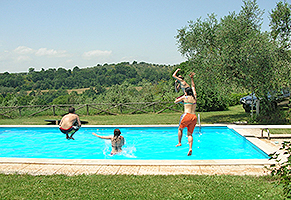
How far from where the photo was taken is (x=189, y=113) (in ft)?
26.1

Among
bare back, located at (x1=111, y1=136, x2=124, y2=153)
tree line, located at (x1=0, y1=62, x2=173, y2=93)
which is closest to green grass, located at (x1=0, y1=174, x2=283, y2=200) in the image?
bare back, located at (x1=111, y1=136, x2=124, y2=153)

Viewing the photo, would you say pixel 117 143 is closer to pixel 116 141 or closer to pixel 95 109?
pixel 116 141

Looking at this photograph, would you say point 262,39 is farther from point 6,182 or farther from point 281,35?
point 6,182

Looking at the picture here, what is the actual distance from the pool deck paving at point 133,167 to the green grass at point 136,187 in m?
0.37

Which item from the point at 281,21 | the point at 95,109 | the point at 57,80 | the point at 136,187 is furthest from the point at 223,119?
the point at 57,80

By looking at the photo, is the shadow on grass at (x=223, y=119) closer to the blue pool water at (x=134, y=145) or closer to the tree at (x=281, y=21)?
the blue pool water at (x=134, y=145)

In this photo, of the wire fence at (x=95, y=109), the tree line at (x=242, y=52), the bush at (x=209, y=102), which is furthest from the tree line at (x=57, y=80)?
the tree line at (x=242, y=52)

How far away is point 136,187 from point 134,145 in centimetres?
629

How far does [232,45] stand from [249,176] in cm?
813

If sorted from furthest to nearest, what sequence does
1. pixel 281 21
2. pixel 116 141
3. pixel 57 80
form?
pixel 57 80
pixel 281 21
pixel 116 141

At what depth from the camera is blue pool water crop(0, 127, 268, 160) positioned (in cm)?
958

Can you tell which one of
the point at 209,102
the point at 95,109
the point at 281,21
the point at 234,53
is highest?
the point at 281,21

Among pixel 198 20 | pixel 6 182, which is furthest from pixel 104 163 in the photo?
pixel 198 20

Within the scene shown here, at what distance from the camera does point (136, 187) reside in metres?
5.03
